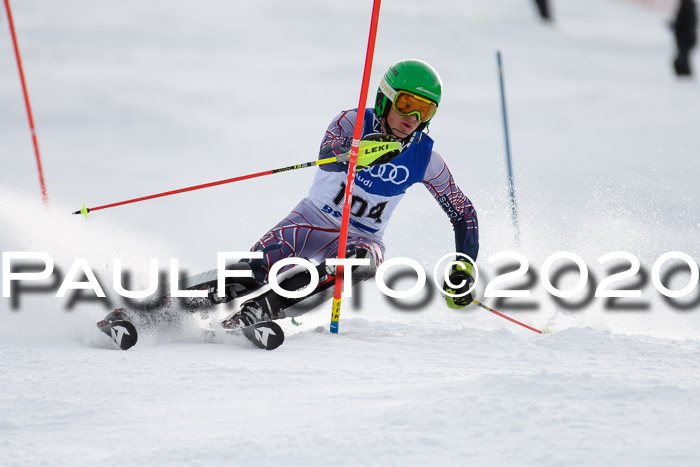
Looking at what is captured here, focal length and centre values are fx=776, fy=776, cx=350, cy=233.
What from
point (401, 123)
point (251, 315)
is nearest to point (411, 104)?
point (401, 123)

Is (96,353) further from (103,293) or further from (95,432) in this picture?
(95,432)

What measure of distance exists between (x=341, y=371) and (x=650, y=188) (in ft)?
31.5

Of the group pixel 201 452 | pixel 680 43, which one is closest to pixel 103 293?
pixel 201 452

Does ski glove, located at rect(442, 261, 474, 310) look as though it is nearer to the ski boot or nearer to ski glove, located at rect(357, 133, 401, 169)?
ski glove, located at rect(357, 133, 401, 169)

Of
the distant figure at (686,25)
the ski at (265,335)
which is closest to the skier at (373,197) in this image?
the ski at (265,335)

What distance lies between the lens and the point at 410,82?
3.74m

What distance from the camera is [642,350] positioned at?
3.32m

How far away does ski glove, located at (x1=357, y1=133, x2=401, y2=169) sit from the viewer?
351cm

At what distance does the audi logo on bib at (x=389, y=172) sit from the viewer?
3.94m

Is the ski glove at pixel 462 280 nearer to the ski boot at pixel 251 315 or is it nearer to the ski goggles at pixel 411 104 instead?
the ski goggles at pixel 411 104

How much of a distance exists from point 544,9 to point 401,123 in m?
23.8

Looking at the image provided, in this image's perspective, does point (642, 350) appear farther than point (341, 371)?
Yes

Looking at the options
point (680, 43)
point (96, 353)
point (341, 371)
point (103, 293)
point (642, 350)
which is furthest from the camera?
point (680, 43)

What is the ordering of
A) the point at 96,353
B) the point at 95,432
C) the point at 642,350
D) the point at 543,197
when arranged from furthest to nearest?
the point at 543,197
the point at 642,350
the point at 96,353
the point at 95,432
